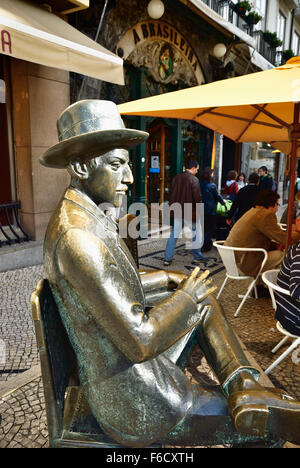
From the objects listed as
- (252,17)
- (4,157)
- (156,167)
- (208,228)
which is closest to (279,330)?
(208,228)

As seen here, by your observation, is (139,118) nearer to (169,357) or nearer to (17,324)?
(17,324)

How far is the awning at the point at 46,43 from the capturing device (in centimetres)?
407

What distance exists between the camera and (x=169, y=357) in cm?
174

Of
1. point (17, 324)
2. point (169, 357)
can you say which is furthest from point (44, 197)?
point (169, 357)

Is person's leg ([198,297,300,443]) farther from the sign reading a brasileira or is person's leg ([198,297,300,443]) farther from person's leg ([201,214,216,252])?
the sign reading a brasileira

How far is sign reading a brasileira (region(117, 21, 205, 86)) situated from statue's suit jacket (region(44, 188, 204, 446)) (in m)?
7.32

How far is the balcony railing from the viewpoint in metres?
11.2

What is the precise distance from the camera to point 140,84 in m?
8.22

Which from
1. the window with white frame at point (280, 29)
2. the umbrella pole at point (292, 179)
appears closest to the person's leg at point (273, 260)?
the umbrella pole at point (292, 179)

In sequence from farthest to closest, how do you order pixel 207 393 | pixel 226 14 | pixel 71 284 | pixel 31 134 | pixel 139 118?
pixel 226 14 → pixel 139 118 → pixel 31 134 → pixel 207 393 → pixel 71 284

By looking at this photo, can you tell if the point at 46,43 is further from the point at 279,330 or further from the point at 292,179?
the point at 279,330

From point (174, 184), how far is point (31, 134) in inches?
102

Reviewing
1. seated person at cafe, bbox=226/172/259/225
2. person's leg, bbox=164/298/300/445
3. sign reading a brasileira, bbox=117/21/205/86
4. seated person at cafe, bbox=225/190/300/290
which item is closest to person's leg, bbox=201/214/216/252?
seated person at cafe, bbox=226/172/259/225

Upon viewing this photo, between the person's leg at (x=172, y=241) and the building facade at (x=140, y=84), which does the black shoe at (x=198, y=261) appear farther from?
the building facade at (x=140, y=84)
